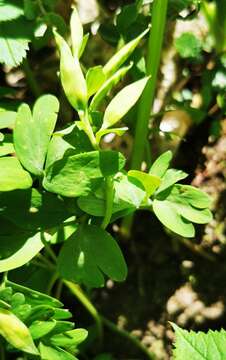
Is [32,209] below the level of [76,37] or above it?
below

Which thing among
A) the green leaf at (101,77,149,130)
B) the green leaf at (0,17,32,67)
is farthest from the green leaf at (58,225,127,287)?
the green leaf at (0,17,32,67)

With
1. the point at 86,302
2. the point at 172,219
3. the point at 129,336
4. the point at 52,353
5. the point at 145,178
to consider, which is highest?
the point at 145,178

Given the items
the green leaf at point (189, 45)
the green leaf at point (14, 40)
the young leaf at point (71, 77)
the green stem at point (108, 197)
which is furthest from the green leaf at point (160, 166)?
the green leaf at point (189, 45)

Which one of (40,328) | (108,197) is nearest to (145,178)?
(108,197)

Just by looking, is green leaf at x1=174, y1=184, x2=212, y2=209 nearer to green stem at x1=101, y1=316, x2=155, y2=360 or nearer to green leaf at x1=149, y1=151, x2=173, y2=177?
green leaf at x1=149, y1=151, x2=173, y2=177

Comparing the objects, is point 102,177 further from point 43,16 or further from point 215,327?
point 215,327

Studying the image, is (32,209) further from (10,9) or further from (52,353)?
(10,9)

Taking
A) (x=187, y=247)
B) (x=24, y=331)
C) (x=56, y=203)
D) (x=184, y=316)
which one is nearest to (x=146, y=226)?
(x=187, y=247)
